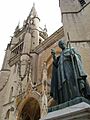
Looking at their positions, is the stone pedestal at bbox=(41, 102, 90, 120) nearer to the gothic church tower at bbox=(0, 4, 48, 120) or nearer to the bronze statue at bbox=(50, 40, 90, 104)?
the bronze statue at bbox=(50, 40, 90, 104)

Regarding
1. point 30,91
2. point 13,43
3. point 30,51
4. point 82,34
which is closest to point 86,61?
point 82,34

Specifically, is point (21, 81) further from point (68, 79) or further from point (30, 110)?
point (68, 79)

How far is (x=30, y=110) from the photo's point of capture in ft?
39.1

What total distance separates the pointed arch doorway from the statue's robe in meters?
8.06

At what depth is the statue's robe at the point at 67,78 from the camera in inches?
118

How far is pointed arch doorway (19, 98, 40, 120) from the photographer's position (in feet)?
37.4

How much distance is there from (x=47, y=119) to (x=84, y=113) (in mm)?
600

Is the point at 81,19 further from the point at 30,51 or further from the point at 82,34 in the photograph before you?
the point at 30,51

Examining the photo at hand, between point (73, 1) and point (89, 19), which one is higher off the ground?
point (73, 1)

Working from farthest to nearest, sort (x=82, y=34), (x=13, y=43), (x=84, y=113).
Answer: (x=13, y=43) < (x=82, y=34) < (x=84, y=113)

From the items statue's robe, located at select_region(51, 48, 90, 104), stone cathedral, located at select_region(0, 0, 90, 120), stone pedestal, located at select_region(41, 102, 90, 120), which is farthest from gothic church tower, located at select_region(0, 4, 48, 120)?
stone pedestal, located at select_region(41, 102, 90, 120)

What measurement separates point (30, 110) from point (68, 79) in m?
9.37

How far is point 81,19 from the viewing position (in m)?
10.2

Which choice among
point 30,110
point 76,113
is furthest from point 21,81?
point 76,113
